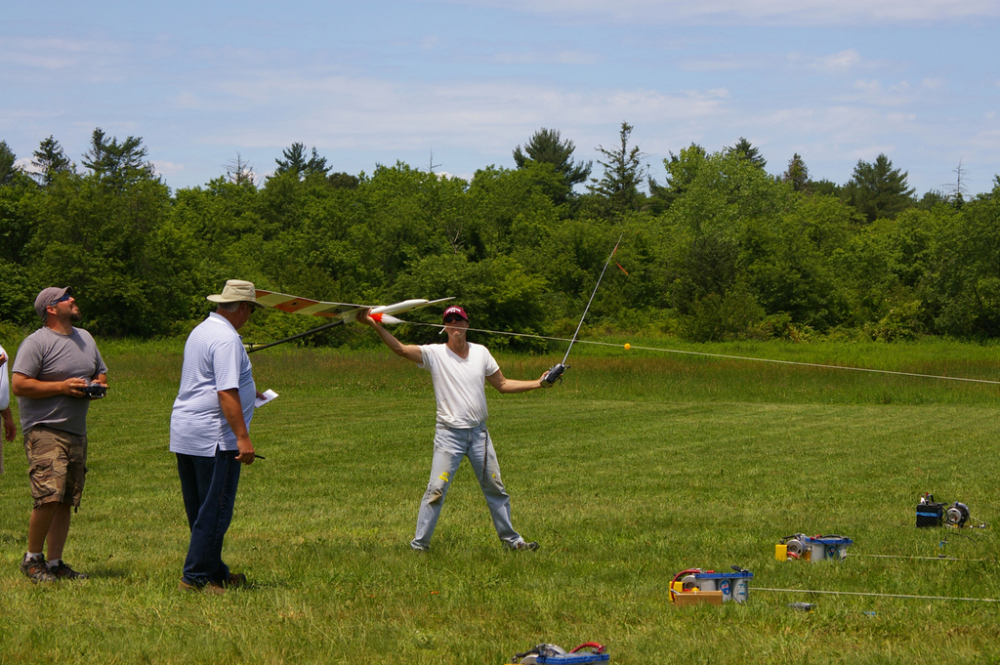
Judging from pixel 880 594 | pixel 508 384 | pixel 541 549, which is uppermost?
pixel 508 384

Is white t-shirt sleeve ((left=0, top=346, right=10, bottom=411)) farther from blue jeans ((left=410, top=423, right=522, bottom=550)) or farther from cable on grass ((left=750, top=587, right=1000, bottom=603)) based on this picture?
cable on grass ((left=750, top=587, right=1000, bottom=603))

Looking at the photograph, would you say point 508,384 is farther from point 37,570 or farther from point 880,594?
point 37,570

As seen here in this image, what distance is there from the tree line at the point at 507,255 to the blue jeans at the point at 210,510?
42276mm

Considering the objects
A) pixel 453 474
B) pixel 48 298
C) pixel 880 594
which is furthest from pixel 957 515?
pixel 48 298

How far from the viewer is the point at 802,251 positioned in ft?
216

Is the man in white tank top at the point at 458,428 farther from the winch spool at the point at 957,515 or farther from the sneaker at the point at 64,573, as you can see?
the winch spool at the point at 957,515

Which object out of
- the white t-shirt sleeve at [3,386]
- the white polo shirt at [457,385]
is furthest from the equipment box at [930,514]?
the white t-shirt sleeve at [3,386]

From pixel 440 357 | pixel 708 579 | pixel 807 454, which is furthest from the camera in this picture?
pixel 807 454

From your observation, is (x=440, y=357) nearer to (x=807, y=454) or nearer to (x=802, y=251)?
(x=807, y=454)

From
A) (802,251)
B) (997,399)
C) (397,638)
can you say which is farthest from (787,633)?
(802,251)

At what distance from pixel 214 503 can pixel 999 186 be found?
213ft

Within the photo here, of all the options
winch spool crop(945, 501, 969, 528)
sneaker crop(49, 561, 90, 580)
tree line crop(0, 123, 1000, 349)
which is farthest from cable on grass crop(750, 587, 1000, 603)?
tree line crop(0, 123, 1000, 349)

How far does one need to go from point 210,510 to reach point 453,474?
7.54 ft

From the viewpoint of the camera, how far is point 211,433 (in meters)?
6.50
